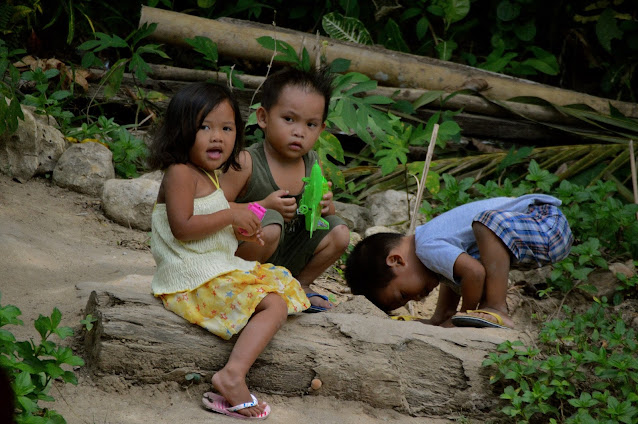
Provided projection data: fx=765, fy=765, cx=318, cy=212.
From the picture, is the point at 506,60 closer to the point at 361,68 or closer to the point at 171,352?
the point at 361,68

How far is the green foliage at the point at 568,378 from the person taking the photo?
9.37ft

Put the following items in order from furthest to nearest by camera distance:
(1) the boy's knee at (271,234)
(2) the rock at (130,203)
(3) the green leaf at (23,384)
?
1. (2) the rock at (130,203)
2. (1) the boy's knee at (271,234)
3. (3) the green leaf at (23,384)

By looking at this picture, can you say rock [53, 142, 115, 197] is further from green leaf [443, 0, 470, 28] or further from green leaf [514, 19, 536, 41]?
green leaf [514, 19, 536, 41]

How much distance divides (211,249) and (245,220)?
19 cm

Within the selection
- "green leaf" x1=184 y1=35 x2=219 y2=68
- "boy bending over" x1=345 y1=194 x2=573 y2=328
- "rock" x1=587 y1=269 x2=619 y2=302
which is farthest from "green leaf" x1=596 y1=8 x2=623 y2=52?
"boy bending over" x1=345 y1=194 x2=573 y2=328

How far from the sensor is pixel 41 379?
249cm

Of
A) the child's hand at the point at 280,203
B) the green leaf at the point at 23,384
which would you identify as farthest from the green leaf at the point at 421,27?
the green leaf at the point at 23,384

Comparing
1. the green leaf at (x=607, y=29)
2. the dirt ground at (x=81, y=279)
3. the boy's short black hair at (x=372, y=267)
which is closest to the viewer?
the dirt ground at (x=81, y=279)

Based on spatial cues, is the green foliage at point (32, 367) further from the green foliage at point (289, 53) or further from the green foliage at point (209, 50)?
the green foliage at point (209, 50)

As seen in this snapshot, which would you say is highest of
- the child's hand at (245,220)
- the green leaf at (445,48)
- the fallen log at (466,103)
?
the green leaf at (445,48)

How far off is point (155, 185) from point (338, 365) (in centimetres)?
240

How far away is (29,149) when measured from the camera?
16.8 ft

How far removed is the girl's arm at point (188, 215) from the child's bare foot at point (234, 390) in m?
0.54

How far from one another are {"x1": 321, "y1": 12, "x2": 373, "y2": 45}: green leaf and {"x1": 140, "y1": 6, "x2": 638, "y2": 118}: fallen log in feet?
1.23
